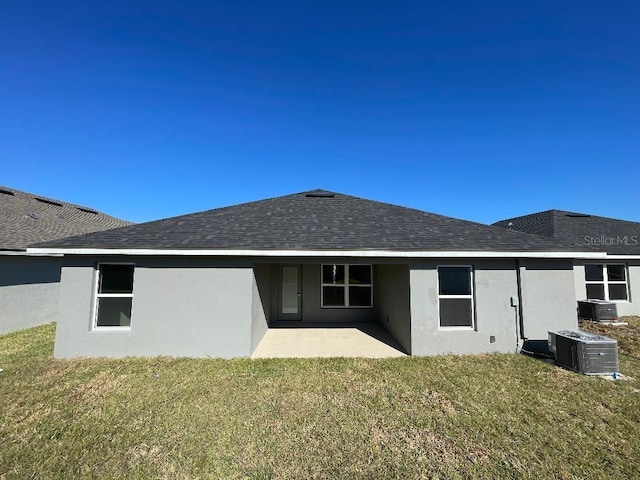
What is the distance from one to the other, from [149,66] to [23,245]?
7.54 metres

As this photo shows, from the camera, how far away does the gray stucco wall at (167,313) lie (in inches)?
262

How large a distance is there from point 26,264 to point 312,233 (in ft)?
33.6

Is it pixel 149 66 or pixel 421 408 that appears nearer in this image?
pixel 421 408

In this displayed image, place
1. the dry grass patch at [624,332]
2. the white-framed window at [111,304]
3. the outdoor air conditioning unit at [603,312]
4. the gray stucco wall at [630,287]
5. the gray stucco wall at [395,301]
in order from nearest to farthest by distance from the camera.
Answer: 1. the white-framed window at [111,304]
2. the gray stucco wall at [395,301]
3. the dry grass patch at [624,332]
4. the outdoor air conditioning unit at [603,312]
5. the gray stucco wall at [630,287]

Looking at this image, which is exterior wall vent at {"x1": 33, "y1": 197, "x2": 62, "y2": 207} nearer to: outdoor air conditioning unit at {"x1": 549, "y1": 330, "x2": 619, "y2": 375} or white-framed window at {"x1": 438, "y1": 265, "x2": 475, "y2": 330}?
white-framed window at {"x1": 438, "y1": 265, "x2": 475, "y2": 330}

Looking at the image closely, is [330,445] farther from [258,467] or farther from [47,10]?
[47,10]

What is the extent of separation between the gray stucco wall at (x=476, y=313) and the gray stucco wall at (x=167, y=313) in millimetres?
4189

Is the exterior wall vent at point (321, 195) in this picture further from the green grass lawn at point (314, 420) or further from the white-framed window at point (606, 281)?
the white-framed window at point (606, 281)

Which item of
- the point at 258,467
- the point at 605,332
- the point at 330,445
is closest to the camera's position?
the point at 258,467

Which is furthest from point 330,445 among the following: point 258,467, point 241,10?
point 241,10

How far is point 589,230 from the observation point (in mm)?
14078

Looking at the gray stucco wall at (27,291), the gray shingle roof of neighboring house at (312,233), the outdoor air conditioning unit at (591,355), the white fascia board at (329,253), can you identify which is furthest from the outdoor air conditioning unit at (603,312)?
the gray stucco wall at (27,291)

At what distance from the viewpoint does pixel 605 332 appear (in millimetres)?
8812

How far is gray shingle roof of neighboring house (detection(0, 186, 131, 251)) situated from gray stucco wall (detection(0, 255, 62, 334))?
2.31 feet
